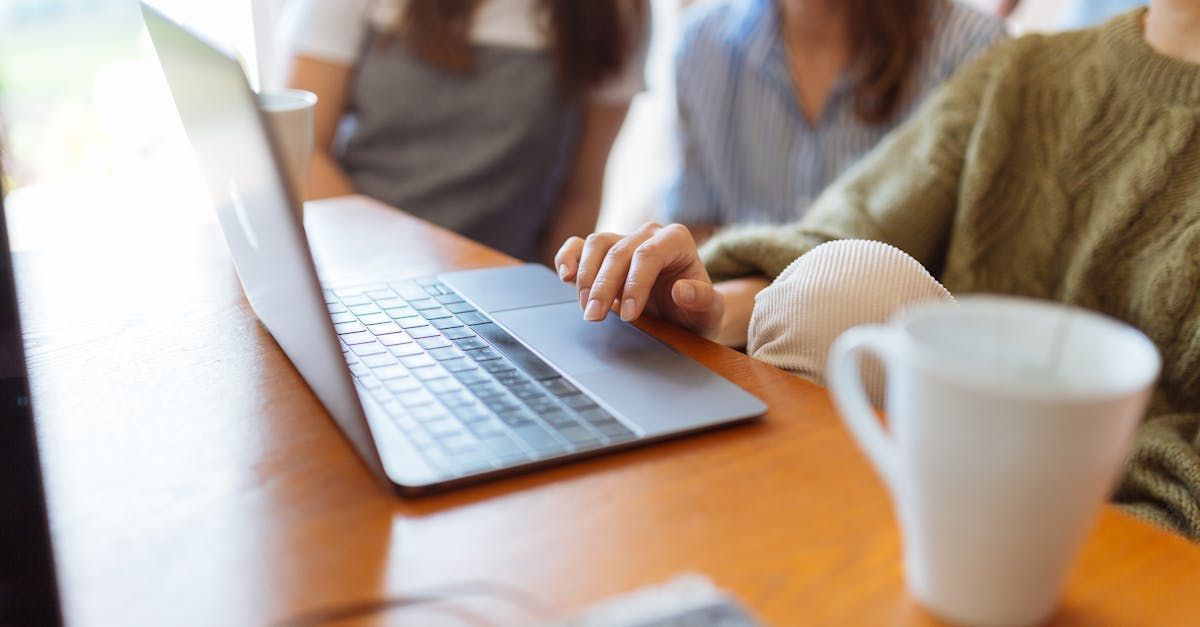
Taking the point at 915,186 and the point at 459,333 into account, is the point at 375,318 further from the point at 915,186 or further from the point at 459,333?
the point at 915,186

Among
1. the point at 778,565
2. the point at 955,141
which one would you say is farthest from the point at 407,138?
the point at 778,565

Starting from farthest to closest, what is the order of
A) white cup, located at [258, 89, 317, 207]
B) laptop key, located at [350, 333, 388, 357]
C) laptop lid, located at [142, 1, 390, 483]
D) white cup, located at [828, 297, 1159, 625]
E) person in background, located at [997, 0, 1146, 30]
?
person in background, located at [997, 0, 1146, 30] → white cup, located at [258, 89, 317, 207] → laptop key, located at [350, 333, 388, 357] → laptop lid, located at [142, 1, 390, 483] → white cup, located at [828, 297, 1159, 625]

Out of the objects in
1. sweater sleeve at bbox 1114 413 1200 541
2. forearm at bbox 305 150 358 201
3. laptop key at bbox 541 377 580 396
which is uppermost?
laptop key at bbox 541 377 580 396

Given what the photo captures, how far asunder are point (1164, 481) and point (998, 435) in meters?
0.44

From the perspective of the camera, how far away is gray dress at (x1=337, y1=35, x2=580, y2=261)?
5.18 ft

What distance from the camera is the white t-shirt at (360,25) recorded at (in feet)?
5.10

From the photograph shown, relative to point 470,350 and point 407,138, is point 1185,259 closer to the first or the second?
point 470,350

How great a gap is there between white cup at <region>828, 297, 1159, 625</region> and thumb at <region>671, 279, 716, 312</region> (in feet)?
1.03

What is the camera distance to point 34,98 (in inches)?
87.7

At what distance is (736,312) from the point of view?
0.80m

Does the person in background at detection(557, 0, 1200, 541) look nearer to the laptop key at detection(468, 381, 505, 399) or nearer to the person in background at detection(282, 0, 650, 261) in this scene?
the laptop key at detection(468, 381, 505, 399)

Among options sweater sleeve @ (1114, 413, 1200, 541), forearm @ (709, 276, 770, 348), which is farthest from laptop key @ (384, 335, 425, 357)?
sweater sleeve @ (1114, 413, 1200, 541)

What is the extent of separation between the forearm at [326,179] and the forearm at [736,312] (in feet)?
2.55

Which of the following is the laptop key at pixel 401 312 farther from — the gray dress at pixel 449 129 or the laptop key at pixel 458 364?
the gray dress at pixel 449 129
